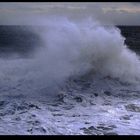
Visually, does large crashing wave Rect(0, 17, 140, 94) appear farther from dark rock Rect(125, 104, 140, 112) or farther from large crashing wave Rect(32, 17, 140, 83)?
dark rock Rect(125, 104, 140, 112)

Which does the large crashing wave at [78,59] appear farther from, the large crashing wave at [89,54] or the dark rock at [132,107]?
the dark rock at [132,107]

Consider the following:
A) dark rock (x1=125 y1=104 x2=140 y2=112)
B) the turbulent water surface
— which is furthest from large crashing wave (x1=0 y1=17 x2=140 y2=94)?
dark rock (x1=125 y1=104 x2=140 y2=112)

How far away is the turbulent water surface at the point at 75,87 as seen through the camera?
6.15 meters

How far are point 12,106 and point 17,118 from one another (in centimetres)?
121

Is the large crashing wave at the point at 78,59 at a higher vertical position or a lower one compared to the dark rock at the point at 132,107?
higher

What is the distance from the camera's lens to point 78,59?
1277cm

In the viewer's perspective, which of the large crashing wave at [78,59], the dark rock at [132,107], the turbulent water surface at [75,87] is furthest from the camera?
the large crashing wave at [78,59]

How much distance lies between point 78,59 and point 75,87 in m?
2.65

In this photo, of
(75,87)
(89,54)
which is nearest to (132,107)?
(75,87)

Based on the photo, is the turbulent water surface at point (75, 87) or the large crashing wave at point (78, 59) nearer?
the turbulent water surface at point (75, 87)

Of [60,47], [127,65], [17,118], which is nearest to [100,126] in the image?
[17,118]

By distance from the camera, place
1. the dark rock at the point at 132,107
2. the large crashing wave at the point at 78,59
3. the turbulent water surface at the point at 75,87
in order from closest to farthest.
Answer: the turbulent water surface at the point at 75,87 → the dark rock at the point at 132,107 → the large crashing wave at the point at 78,59

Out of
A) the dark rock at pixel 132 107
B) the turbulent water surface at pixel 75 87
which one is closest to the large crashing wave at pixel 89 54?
the turbulent water surface at pixel 75 87

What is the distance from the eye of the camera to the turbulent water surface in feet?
20.2
